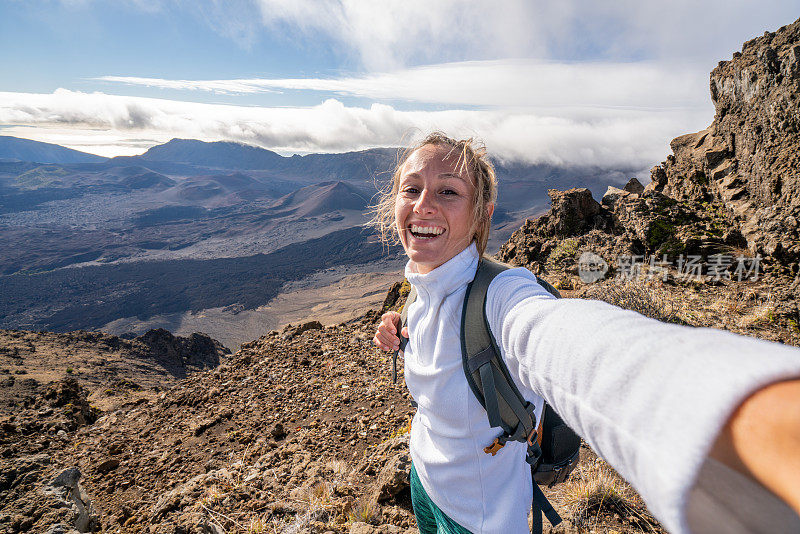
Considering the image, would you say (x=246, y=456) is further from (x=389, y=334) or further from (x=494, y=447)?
(x=494, y=447)

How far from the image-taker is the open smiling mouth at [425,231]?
1.37m

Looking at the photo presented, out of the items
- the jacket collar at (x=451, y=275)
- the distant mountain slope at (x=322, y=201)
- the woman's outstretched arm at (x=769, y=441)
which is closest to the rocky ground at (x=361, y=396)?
the jacket collar at (x=451, y=275)

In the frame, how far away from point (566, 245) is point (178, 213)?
17764 centimetres

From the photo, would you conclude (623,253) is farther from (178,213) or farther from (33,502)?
(178,213)

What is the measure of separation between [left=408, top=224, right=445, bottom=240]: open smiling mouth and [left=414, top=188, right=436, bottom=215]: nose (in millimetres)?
58

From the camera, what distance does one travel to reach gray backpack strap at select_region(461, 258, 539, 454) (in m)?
1.08

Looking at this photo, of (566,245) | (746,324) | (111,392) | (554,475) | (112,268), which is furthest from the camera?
(112,268)

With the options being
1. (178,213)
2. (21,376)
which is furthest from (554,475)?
(178,213)

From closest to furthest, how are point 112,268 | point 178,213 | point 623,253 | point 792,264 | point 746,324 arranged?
point 746,324 < point 792,264 < point 623,253 < point 112,268 < point 178,213

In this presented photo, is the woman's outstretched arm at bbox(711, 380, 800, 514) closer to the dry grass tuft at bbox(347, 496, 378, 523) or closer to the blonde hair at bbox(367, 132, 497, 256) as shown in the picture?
the blonde hair at bbox(367, 132, 497, 256)

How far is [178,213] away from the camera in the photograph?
509 ft

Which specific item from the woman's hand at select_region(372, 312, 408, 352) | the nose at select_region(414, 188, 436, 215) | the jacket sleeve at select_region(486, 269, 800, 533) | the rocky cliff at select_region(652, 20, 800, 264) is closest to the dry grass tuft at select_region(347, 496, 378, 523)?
the woman's hand at select_region(372, 312, 408, 352)

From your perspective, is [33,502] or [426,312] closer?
[426,312]

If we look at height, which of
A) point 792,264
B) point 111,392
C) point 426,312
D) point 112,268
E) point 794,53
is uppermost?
point 794,53
